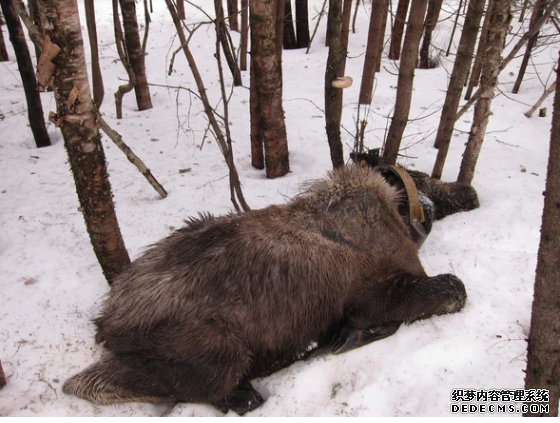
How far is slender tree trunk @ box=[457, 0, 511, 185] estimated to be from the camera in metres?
4.00

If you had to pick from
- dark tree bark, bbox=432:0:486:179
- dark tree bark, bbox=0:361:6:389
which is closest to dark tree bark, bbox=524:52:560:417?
dark tree bark, bbox=432:0:486:179

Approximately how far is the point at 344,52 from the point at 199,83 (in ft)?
5.65

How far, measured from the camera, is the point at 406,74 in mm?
4656

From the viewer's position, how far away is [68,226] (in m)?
4.68

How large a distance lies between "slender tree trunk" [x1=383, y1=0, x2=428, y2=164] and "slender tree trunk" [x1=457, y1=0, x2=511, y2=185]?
2.17 ft

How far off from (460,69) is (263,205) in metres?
2.61

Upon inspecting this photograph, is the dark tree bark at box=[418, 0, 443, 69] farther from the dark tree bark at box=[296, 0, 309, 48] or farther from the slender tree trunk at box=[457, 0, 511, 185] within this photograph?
the slender tree trunk at box=[457, 0, 511, 185]

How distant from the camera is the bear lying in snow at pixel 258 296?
2.99 meters

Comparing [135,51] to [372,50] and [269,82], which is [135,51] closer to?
[269,82]

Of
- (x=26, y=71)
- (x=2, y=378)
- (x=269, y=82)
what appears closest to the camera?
(x=2, y=378)

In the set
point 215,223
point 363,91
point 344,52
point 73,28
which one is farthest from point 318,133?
point 73,28

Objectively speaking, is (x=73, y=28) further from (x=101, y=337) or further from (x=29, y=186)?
(x=29, y=186)

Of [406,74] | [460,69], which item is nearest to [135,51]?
[406,74]

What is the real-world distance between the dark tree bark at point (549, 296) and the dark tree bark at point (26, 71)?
616 centimetres
